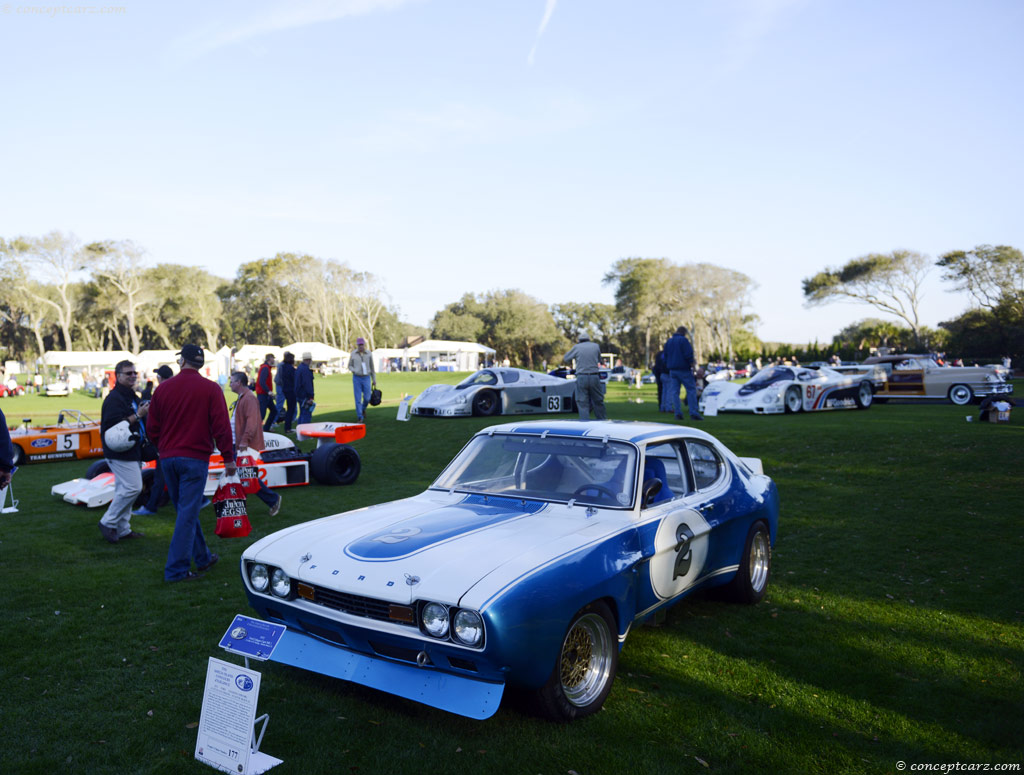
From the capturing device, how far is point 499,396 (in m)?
18.2

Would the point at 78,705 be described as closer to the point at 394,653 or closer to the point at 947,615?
the point at 394,653

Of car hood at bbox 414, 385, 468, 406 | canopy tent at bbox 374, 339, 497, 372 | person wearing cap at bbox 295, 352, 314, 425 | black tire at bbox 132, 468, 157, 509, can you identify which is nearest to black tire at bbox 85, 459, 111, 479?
black tire at bbox 132, 468, 157, 509

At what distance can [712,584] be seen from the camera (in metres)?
4.82

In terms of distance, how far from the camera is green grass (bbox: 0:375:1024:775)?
10.5 ft

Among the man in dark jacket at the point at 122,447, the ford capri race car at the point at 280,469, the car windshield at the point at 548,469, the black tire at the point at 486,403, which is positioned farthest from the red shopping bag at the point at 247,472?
the black tire at the point at 486,403

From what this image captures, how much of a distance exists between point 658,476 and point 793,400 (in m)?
14.7

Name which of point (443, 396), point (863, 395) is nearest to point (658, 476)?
point (443, 396)

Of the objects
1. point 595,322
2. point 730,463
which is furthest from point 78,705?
point 595,322

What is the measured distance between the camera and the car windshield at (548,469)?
4.29 metres

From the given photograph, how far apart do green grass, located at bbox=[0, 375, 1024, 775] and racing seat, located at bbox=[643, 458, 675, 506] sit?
93cm

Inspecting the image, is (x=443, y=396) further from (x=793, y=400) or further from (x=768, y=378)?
(x=793, y=400)

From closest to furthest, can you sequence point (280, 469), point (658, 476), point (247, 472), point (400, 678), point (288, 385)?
point (400, 678) < point (658, 476) < point (247, 472) < point (280, 469) < point (288, 385)

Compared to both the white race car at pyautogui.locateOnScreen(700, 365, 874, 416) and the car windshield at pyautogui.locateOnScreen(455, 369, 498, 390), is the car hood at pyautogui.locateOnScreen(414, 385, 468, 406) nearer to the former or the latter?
the car windshield at pyautogui.locateOnScreen(455, 369, 498, 390)

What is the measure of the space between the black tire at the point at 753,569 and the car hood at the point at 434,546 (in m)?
1.55
